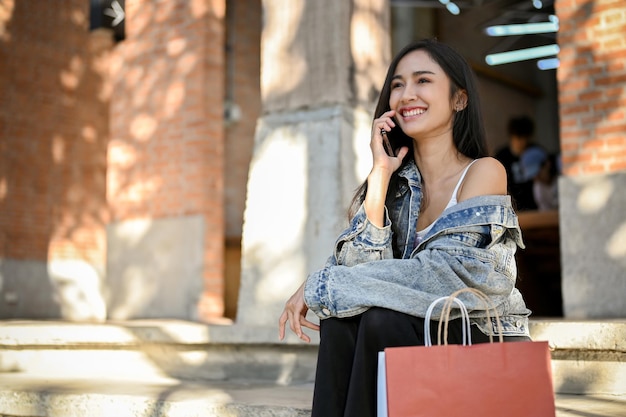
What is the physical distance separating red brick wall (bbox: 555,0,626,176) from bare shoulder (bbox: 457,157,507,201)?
2222 mm

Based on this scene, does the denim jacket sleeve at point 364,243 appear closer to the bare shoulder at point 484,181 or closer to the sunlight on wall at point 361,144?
the bare shoulder at point 484,181

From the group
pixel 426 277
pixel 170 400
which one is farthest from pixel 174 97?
pixel 426 277

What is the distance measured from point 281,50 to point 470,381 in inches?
116

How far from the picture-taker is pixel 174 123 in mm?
5918

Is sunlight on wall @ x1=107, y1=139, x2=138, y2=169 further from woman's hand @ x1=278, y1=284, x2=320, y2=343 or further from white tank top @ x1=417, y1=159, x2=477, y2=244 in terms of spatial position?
white tank top @ x1=417, y1=159, x2=477, y2=244

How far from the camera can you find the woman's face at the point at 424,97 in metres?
2.49

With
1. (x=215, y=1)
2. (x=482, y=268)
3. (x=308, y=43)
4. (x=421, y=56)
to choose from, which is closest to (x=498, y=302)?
(x=482, y=268)

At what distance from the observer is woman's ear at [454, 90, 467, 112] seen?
2.53 m

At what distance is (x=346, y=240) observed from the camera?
233 centimetres

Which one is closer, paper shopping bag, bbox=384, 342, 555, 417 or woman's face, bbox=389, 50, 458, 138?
paper shopping bag, bbox=384, 342, 555, 417

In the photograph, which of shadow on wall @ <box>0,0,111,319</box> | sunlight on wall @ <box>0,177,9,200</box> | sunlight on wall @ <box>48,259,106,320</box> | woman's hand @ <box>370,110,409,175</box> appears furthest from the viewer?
sunlight on wall @ <box>48,259,106,320</box>

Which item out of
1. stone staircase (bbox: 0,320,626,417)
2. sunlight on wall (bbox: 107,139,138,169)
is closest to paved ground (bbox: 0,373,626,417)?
stone staircase (bbox: 0,320,626,417)

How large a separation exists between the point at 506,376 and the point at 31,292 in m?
7.87

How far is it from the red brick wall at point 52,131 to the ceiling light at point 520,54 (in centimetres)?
594
